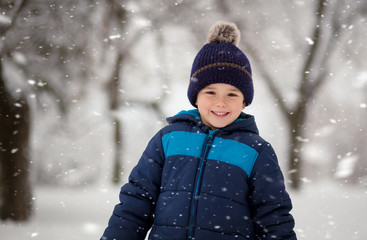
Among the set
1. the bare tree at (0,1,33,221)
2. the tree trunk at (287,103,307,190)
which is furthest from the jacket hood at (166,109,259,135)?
the tree trunk at (287,103,307,190)

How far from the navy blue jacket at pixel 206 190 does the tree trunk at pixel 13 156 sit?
10.7ft

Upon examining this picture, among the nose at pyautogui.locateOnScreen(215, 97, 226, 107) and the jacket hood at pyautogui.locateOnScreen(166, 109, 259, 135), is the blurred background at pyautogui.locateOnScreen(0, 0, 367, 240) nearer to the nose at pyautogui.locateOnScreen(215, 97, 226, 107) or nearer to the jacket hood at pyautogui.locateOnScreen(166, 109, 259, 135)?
the jacket hood at pyautogui.locateOnScreen(166, 109, 259, 135)

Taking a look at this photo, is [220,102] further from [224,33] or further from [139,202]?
[139,202]

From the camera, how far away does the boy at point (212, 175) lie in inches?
69.2

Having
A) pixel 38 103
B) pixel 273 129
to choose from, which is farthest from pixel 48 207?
pixel 273 129

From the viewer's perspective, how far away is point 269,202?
179 centimetres

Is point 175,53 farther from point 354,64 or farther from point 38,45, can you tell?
point 354,64

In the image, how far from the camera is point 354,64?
25.1 ft

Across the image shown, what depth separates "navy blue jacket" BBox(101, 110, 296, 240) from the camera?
1752 mm

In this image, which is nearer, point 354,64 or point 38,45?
point 38,45

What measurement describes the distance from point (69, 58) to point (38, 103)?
42.4 inches

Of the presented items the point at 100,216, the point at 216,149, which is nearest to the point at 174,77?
the point at 100,216

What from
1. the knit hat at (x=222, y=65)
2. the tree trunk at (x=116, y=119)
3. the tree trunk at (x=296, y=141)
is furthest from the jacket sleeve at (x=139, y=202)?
the tree trunk at (x=296, y=141)

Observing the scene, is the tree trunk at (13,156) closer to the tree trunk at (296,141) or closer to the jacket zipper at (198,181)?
the jacket zipper at (198,181)
